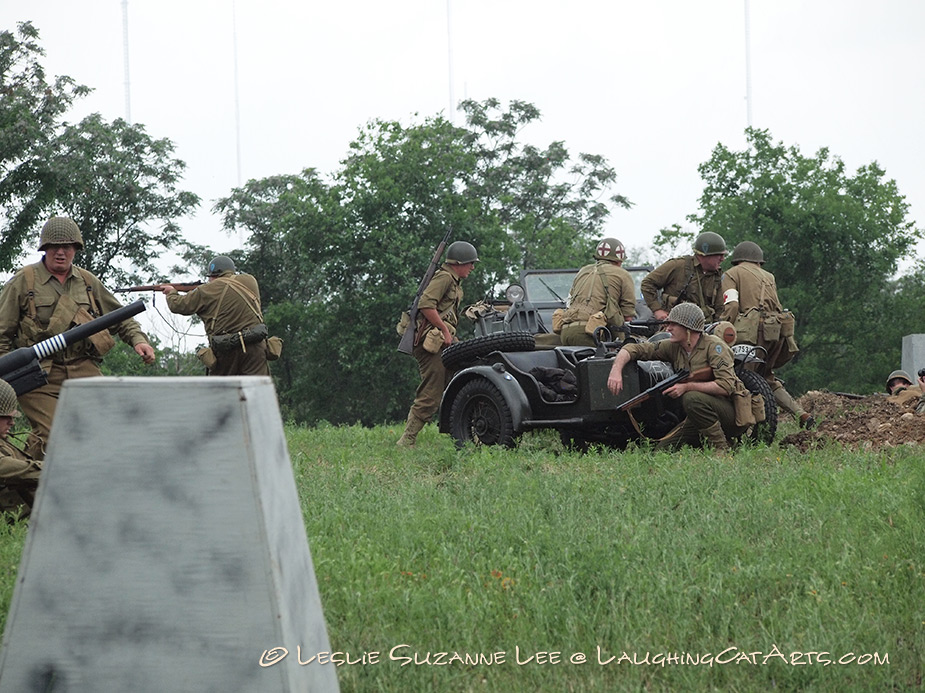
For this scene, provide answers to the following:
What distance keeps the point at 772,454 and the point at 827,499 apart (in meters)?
2.31

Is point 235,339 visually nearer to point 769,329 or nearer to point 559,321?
point 559,321

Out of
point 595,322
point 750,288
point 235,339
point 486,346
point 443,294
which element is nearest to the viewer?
point 486,346

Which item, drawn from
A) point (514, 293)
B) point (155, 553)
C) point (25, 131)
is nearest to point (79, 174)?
point (25, 131)

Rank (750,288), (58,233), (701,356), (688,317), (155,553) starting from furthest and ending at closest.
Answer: (750,288)
(701,356)
(688,317)
(58,233)
(155,553)

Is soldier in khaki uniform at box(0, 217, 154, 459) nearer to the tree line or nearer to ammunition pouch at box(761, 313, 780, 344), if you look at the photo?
ammunition pouch at box(761, 313, 780, 344)

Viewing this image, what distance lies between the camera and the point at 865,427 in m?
10.4

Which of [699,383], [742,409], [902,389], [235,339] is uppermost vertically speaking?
[235,339]

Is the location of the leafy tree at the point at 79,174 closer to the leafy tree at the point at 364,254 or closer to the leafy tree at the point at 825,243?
the leafy tree at the point at 364,254

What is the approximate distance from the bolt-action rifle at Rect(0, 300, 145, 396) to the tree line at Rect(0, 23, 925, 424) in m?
25.0

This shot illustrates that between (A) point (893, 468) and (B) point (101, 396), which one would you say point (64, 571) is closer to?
(B) point (101, 396)

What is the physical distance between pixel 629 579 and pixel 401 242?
2966cm

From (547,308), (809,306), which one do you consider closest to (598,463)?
(547,308)

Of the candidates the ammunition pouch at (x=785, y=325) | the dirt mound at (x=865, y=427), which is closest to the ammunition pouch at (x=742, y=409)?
the dirt mound at (x=865, y=427)

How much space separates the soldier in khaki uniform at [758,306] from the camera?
1091 centimetres
